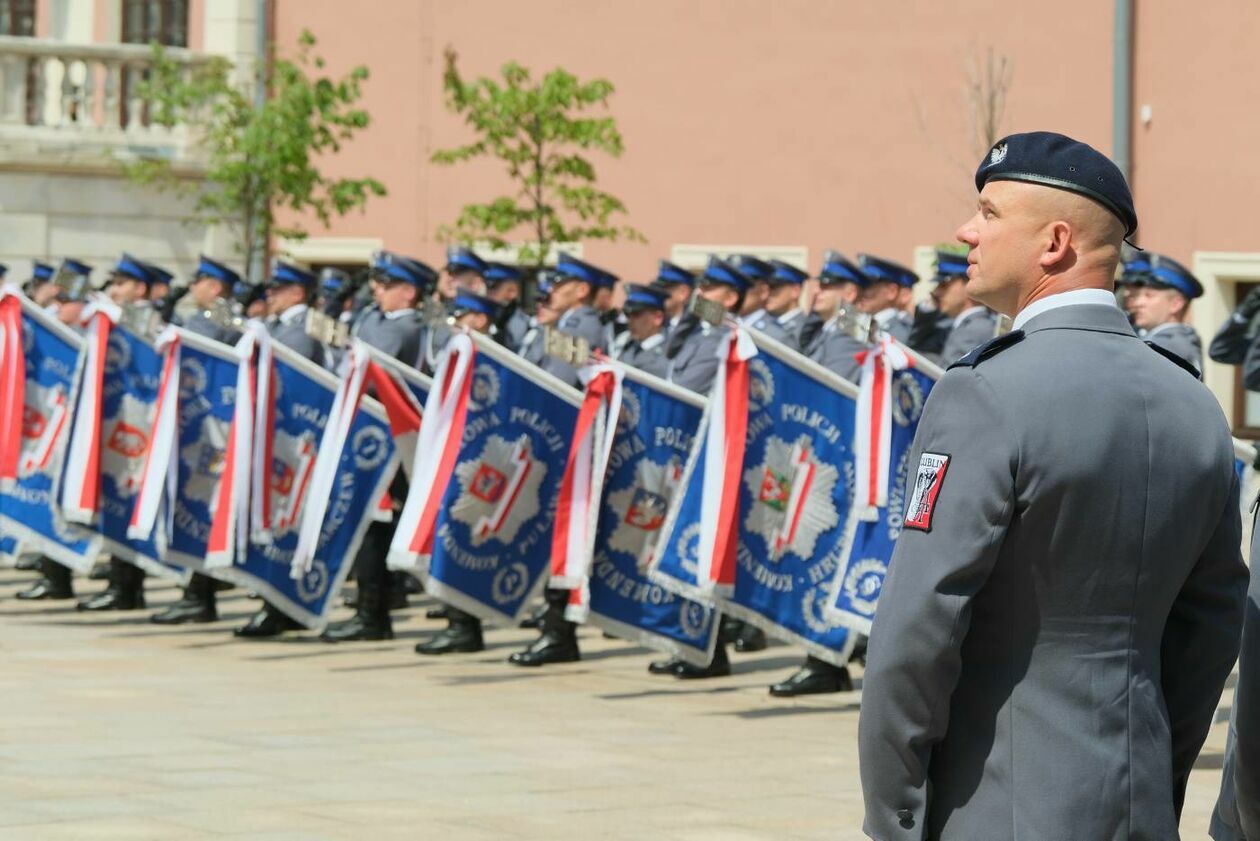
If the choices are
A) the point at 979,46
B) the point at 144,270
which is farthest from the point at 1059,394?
the point at 979,46

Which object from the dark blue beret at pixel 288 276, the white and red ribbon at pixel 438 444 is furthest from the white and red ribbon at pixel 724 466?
the dark blue beret at pixel 288 276

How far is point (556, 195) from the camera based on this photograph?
73.7 feet

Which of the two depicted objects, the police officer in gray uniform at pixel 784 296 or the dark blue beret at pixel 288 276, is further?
the dark blue beret at pixel 288 276

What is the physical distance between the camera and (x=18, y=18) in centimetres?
3011

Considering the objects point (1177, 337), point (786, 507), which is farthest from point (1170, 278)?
point (786, 507)

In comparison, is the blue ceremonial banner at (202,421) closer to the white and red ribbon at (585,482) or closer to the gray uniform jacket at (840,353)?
the white and red ribbon at (585,482)

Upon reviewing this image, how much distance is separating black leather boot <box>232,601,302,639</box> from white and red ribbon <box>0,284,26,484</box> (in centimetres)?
195

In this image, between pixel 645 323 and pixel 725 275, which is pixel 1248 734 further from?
pixel 645 323

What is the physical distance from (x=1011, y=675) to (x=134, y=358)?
11.1m

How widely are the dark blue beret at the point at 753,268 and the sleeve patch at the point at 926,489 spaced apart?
10168 mm

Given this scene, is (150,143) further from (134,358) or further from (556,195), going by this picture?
(134,358)

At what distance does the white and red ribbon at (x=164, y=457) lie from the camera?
43.9 feet

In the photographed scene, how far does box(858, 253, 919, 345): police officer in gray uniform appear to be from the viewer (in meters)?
13.3

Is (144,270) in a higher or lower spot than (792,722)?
higher
